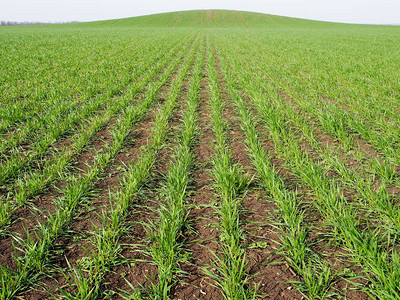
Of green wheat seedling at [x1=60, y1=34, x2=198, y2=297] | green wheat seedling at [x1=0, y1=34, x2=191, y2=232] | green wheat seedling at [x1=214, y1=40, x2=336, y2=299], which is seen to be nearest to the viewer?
green wheat seedling at [x1=214, y1=40, x2=336, y2=299]

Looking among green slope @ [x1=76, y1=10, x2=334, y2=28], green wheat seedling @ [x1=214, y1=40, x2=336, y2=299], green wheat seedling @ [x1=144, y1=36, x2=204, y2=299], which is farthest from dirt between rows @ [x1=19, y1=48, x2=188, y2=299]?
green slope @ [x1=76, y1=10, x2=334, y2=28]

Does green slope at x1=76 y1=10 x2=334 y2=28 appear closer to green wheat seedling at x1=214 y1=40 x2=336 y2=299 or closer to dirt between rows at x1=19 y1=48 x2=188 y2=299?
dirt between rows at x1=19 y1=48 x2=188 y2=299

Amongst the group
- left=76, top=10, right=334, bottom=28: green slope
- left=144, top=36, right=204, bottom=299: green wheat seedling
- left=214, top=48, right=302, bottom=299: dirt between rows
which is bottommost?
left=214, top=48, right=302, bottom=299: dirt between rows

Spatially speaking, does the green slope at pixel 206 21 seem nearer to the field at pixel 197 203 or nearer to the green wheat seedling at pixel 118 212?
the field at pixel 197 203

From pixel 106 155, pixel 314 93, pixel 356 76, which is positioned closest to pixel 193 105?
pixel 106 155

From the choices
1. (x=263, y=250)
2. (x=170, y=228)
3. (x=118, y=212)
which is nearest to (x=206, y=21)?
(x=118, y=212)

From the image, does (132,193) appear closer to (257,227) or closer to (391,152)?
(257,227)

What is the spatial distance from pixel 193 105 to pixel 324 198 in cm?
425

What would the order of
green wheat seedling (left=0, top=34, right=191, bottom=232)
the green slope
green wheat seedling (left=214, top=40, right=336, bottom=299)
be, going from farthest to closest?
the green slope < green wheat seedling (left=0, top=34, right=191, bottom=232) < green wheat seedling (left=214, top=40, right=336, bottom=299)

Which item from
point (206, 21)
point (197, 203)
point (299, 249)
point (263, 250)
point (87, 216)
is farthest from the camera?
point (206, 21)

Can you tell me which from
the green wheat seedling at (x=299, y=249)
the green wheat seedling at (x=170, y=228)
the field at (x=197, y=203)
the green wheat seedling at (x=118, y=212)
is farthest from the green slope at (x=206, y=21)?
the green wheat seedling at (x=299, y=249)

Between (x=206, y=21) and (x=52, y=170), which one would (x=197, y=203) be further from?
(x=206, y=21)

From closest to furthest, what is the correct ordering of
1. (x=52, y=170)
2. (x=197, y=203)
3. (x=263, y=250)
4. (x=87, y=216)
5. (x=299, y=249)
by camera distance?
(x=299, y=249)
(x=263, y=250)
(x=87, y=216)
(x=197, y=203)
(x=52, y=170)

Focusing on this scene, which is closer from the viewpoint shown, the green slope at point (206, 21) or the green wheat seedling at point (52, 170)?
the green wheat seedling at point (52, 170)
